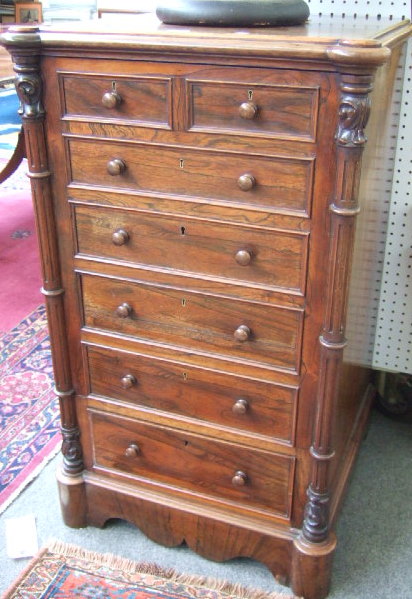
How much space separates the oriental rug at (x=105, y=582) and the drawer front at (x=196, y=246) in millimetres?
769

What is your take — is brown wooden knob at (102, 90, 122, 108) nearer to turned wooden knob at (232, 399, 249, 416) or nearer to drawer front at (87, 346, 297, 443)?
drawer front at (87, 346, 297, 443)

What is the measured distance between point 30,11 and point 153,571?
16.9ft

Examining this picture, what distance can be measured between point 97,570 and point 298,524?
0.52m

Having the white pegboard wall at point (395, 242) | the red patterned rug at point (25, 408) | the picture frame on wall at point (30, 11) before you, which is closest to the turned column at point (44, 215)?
the red patterned rug at point (25, 408)

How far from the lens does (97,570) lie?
1.68 m

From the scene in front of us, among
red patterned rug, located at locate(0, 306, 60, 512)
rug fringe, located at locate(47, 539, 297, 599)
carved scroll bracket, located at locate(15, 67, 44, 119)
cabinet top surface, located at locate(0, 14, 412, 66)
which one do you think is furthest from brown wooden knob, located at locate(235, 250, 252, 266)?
red patterned rug, located at locate(0, 306, 60, 512)

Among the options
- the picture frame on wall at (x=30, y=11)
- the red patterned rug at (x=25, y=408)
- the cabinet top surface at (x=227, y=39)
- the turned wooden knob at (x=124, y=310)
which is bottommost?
the red patterned rug at (x=25, y=408)

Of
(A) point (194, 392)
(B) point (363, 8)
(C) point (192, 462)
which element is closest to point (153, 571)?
(C) point (192, 462)

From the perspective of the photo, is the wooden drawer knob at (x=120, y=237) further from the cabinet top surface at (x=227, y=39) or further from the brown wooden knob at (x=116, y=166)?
the cabinet top surface at (x=227, y=39)

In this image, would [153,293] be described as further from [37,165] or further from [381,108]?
[381,108]

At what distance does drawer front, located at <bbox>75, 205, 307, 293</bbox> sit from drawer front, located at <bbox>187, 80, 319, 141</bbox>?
0.20 m

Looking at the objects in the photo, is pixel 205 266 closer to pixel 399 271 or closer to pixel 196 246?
pixel 196 246

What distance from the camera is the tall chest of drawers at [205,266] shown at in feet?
4.08

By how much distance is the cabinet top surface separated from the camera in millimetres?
1121
